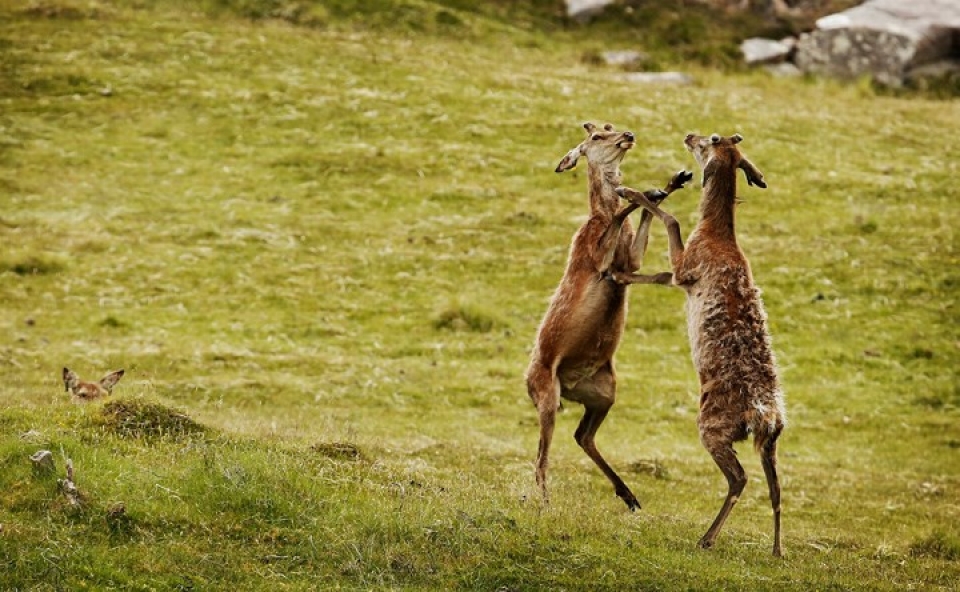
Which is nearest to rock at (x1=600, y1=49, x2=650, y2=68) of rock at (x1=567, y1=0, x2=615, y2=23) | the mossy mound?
rock at (x1=567, y1=0, x2=615, y2=23)

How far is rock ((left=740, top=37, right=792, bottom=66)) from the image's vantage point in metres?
48.3

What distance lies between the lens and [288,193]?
1350 inches

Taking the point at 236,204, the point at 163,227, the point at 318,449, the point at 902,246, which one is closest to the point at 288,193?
the point at 236,204

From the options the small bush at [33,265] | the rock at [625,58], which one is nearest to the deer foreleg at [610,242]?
the small bush at [33,265]

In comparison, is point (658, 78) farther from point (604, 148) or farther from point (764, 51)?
point (604, 148)

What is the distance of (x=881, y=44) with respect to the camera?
156ft

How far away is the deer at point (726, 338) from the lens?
12875mm

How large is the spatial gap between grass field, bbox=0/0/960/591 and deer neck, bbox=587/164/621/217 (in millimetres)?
3646

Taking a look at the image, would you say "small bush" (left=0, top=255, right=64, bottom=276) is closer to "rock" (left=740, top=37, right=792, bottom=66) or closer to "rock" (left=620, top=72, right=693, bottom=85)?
"rock" (left=620, top=72, right=693, bottom=85)

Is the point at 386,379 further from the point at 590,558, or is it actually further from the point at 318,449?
the point at 590,558

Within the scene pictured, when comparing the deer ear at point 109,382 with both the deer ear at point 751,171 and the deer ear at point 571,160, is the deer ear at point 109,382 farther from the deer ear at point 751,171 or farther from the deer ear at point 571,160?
the deer ear at point 751,171

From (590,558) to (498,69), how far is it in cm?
3436

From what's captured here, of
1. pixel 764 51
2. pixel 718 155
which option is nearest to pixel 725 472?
pixel 718 155

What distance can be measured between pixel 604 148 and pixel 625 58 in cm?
3277
